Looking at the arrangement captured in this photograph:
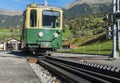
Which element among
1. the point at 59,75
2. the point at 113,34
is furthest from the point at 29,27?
the point at 59,75

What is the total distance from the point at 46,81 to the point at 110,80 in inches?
93.0

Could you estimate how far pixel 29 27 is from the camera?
2217 cm

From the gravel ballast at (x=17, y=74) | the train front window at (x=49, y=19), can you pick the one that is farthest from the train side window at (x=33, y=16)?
the gravel ballast at (x=17, y=74)

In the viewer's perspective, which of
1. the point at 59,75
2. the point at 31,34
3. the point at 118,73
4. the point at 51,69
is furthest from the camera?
the point at 31,34

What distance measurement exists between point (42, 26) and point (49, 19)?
641 mm

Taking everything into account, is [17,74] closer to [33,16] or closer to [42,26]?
[42,26]

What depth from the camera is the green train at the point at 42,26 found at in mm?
22188

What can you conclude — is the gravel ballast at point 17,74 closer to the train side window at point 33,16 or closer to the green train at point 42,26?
the green train at point 42,26

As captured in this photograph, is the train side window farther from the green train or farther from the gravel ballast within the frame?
the gravel ballast

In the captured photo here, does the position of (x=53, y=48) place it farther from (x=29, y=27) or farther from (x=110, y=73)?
(x=110, y=73)

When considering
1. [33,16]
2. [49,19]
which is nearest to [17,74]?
[49,19]

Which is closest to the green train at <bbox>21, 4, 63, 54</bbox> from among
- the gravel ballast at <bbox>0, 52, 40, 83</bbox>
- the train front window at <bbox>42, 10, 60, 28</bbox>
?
the train front window at <bbox>42, 10, 60, 28</bbox>

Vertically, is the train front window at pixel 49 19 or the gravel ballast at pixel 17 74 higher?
the train front window at pixel 49 19

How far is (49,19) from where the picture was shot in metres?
22.1
